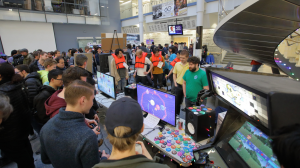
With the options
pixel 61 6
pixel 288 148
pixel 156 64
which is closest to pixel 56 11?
pixel 61 6

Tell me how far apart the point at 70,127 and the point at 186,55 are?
281cm

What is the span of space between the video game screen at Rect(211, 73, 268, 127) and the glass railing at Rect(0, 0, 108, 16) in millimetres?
13616

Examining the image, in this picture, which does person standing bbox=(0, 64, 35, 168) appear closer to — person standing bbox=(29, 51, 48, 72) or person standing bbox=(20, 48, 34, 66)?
person standing bbox=(29, 51, 48, 72)

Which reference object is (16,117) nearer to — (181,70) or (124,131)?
(124,131)

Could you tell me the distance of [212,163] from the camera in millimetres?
1376

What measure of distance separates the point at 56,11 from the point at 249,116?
14108mm

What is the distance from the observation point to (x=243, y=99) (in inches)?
43.6

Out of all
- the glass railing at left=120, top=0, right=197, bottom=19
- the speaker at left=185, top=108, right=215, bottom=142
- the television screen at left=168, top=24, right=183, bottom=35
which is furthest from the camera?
the glass railing at left=120, top=0, right=197, bottom=19

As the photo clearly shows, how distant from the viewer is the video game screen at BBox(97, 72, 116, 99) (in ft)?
9.98

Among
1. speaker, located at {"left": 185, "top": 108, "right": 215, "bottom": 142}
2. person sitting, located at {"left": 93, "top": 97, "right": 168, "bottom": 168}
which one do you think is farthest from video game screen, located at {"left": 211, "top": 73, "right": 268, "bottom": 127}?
person sitting, located at {"left": 93, "top": 97, "right": 168, "bottom": 168}

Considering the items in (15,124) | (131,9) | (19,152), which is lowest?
(19,152)

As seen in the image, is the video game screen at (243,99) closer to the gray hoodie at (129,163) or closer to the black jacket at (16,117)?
the gray hoodie at (129,163)

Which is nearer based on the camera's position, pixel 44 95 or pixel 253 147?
pixel 253 147

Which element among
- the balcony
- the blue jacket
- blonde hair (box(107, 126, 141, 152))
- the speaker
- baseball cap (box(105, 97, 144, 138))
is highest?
the balcony
